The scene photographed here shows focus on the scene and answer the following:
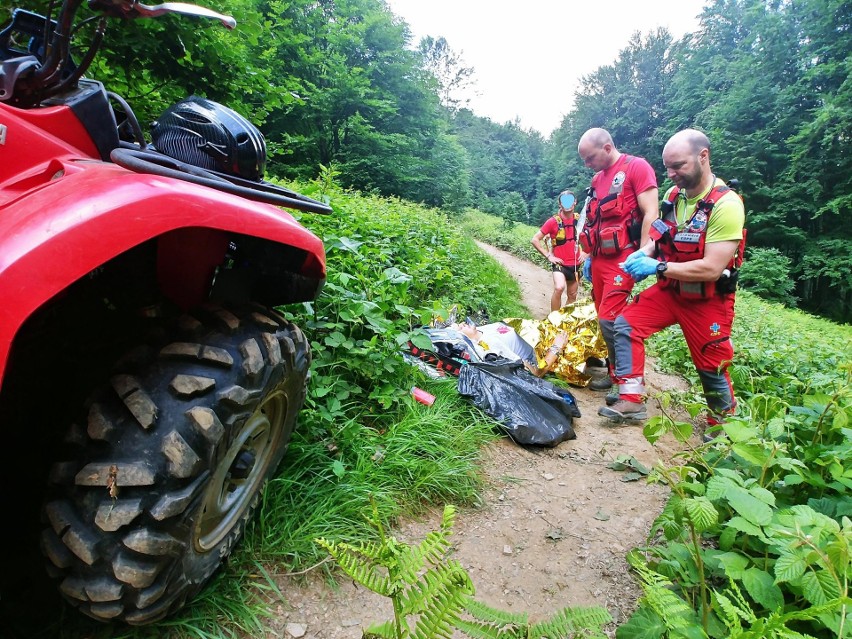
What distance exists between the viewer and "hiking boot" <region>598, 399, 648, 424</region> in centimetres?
342

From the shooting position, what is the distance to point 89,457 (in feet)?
3.55

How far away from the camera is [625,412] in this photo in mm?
3424

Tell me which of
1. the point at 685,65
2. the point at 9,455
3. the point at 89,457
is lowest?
the point at 9,455

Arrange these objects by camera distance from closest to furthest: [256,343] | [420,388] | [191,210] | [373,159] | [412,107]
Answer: [191,210] → [256,343] → [420,388] → [373,159] → [412,107]

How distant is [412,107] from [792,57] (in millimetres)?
19947

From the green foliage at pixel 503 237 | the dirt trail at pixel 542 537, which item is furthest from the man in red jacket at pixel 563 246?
the green foliage at pixel 503 237

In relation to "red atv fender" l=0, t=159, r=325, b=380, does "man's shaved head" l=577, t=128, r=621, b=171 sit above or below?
above

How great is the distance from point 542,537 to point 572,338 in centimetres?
261

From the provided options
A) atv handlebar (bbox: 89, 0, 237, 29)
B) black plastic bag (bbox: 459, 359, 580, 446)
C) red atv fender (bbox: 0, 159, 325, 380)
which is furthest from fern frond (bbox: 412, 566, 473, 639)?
black plastic bag (bbox: 459, 359, 580, 446)

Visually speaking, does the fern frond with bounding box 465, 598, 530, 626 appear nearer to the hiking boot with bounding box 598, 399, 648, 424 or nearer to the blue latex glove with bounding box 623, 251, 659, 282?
the hiking boot with bounding box 598, 399, 648, 424

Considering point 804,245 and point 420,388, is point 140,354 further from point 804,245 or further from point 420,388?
point 804,245

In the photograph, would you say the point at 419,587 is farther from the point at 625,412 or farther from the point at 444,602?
the point at 625,412

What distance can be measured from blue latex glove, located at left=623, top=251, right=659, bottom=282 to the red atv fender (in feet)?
9.14

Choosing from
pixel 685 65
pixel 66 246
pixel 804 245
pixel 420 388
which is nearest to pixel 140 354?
pixel 66 246
